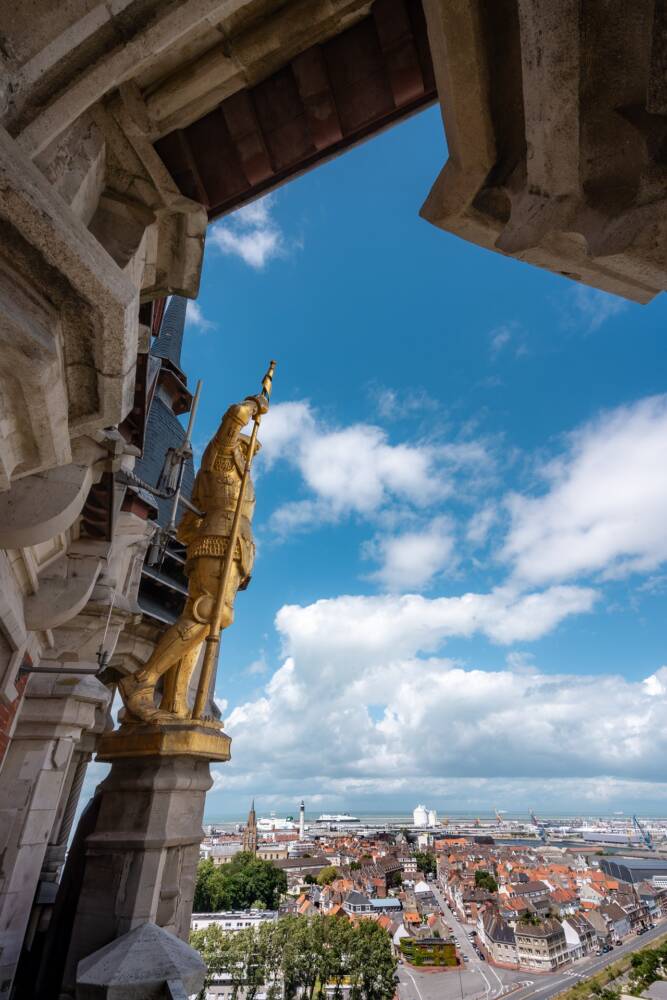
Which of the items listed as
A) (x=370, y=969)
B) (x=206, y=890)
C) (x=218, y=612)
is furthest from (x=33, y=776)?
(x=206, y=890)

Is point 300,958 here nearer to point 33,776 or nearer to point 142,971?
point 33,776

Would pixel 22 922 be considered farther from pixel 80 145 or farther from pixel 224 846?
pixel 224 846

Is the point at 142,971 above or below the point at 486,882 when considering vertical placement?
above

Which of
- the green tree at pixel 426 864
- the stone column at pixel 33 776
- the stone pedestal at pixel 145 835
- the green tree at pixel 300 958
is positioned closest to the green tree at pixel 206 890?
the green tree at pixel 300 958

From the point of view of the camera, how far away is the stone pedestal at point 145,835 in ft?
Result: 11.8

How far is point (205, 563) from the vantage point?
516 centimetres

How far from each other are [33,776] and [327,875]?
7733 cm

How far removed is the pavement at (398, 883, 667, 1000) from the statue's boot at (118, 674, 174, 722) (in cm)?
5277

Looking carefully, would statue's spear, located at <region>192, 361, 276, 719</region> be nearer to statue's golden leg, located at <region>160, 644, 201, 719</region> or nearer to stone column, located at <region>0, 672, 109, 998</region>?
statue's golden leg, located at <region>160, 644, 201, 719</region>

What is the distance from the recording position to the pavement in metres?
43.5

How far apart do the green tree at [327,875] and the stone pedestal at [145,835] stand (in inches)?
2961

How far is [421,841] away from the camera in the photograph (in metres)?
125

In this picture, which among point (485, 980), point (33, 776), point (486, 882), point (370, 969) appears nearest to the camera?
point (33, 776)

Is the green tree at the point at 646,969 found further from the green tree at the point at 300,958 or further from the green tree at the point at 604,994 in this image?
the green tree at the point at 300,958
